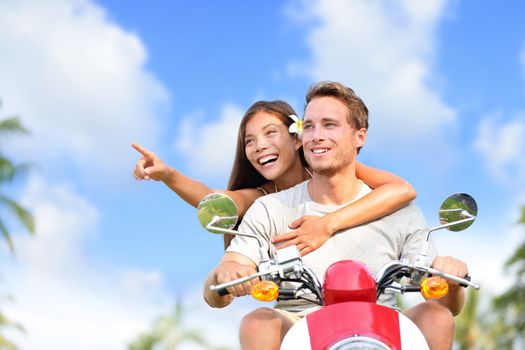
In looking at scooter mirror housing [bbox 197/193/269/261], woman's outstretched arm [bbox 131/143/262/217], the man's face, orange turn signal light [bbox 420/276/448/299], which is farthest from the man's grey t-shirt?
woman's outstretched arm [bbox 131/143/262/217]

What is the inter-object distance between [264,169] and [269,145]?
0.49 ft

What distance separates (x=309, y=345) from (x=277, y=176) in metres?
2.16

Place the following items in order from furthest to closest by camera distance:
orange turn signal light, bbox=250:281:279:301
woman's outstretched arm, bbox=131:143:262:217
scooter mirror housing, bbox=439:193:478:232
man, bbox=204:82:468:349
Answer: woman's outstretched arm, bbox=131:143:262:217 < man, bbox=204:82:468:349 < scooter mirror housing, bbox=439:193:478:232 < orange turn signal light, bbox=250:281:279:301

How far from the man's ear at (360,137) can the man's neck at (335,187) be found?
116 millimetres

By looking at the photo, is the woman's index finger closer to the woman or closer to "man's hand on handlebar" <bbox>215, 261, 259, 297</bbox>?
the woman

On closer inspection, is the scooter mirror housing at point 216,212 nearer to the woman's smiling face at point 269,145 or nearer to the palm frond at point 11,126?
the woman's smiling face at point 269,145

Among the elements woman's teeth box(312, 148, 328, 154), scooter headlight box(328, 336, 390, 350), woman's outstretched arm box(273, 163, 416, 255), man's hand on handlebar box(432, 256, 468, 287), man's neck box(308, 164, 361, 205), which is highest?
woman's teeth box(312, 148, 328, 154)

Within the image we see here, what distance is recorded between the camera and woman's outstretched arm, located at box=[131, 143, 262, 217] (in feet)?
14.6

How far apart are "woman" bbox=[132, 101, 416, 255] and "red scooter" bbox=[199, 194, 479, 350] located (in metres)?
0.84

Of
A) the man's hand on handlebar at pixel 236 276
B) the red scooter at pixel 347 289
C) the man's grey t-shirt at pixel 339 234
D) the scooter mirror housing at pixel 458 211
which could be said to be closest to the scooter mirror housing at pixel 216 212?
the red scooter at pixel 347 289

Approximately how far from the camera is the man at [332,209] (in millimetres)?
3677

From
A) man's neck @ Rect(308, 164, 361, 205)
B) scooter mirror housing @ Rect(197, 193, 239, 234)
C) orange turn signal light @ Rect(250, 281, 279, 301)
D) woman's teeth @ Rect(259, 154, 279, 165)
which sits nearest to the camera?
orange turn signal light @ Rect(250, 281, 279, 301)

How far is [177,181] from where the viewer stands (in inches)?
194

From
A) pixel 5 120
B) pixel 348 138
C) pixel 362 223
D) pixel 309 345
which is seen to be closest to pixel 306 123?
pixel 348 138
